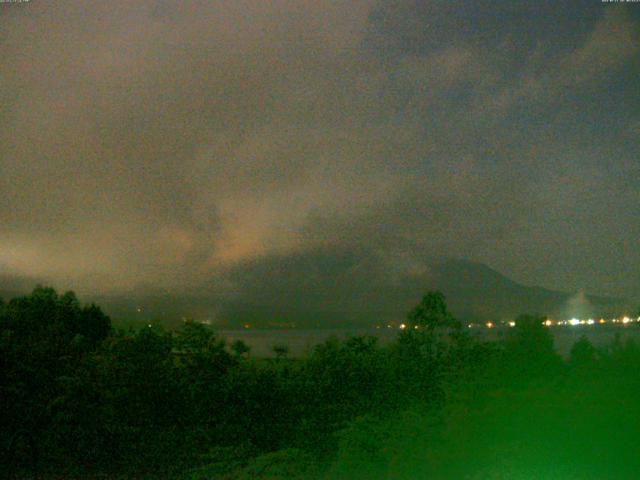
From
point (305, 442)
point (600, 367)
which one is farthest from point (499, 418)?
point (600, 367)

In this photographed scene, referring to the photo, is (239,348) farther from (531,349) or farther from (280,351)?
(531,349)

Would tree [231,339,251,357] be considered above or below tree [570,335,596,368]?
above

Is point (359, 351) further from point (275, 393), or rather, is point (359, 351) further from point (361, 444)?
point (361, 444)

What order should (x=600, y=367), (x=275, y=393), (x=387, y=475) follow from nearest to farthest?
(x=387, y=475) < (x=275, y=393) < (x=600, y=367)

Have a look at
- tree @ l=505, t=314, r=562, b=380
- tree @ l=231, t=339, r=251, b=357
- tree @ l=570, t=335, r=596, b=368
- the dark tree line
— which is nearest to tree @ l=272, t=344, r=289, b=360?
the dark tree line

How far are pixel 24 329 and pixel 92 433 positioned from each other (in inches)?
96.0

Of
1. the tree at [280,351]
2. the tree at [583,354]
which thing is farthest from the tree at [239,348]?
the tree at [583,354]

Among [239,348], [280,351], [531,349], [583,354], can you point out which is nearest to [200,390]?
[239,348]

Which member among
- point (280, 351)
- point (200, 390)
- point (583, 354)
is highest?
point (280, 351)

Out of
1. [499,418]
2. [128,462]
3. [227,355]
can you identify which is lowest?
[128,462]

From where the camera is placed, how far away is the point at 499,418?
445 inches

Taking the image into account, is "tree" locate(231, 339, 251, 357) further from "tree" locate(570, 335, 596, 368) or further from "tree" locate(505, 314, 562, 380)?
"tree" locate(570, 335, 596, 368)

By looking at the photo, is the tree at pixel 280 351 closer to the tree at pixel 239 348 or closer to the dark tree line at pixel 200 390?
the dark tree line at pixel 200 390

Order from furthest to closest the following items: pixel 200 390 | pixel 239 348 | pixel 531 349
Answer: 1. pixel 531 349
2. pixel 239 348
3. pixel 200 390
